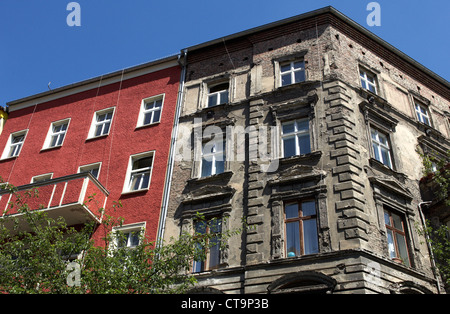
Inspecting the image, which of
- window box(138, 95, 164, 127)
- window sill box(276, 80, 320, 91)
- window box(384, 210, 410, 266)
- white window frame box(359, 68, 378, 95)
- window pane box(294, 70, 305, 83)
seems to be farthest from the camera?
window box(138, 95, 164, 127)

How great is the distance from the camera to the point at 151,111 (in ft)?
74.4

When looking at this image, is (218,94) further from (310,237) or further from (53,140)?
(53,140)

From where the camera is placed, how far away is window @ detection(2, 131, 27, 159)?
24.8 metres

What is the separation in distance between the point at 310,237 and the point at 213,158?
5.70 meters

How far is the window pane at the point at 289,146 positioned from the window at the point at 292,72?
3184 mm

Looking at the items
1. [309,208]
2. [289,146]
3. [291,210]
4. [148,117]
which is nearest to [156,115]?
[148,117]

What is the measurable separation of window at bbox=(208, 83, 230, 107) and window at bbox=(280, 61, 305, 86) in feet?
8.95

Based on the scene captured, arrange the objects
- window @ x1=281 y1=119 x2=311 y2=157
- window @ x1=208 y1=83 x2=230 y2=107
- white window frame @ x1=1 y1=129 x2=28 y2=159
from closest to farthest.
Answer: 1. window @ x1=281 y1=119 x2=311 y2=157
2. window @ x1=208 y1=83 x2=230 y2=107
3. white window frame @ x1=1 y1=129 x2=28 y2=159

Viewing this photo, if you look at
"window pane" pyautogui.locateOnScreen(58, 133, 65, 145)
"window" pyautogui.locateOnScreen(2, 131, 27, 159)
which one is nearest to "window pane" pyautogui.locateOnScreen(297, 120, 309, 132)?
"window pane" pyautogui.locateOnScreen(58, 133, 65, 145)

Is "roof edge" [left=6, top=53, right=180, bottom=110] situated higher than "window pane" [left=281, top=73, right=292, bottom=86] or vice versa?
"roof edge" [left=6, top=53, right=180, bottom=110]

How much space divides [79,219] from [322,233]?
32.9ft

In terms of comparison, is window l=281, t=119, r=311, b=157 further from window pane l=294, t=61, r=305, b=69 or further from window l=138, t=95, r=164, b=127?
window l=138, t=95, r=164, b=127
